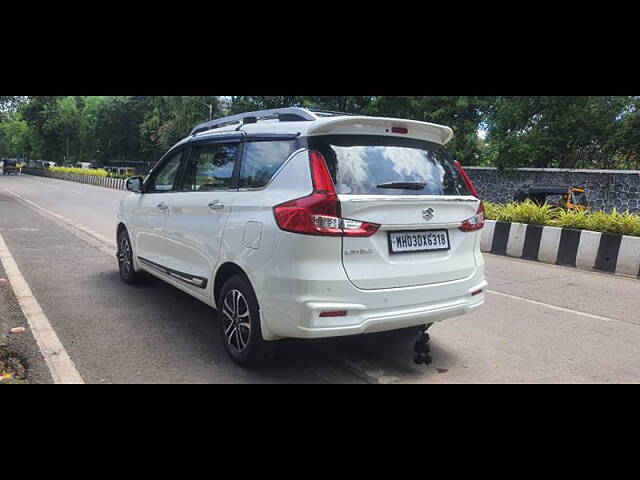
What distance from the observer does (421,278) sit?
11.7ft

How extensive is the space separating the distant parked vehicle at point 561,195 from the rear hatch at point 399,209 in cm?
1007

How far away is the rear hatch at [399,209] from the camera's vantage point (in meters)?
3.34

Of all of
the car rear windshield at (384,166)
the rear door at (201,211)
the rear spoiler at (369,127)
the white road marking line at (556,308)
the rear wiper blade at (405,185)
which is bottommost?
the white road marking line at (556,308)

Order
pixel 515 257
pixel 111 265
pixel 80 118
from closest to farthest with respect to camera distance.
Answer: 1. pixel 111 265
2. pixel 515 257
3. pixel 80 118

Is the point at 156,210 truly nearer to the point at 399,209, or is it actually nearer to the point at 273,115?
the point at 273,115

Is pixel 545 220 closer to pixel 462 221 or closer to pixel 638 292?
pixel 638 292

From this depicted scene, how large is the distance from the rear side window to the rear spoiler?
27cm

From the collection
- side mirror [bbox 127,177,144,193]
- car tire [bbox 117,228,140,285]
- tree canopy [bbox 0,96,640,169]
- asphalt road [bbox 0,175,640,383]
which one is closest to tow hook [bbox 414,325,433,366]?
asphalt road [bbox 0,175,640,383]

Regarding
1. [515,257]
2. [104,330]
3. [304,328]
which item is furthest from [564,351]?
[515,257]

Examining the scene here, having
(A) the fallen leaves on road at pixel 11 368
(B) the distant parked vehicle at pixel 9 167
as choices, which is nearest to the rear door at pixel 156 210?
(A) the fallen leaves on road at pixel 11 368

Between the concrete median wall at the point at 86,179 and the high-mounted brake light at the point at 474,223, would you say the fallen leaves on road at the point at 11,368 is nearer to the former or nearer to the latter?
the high-mounted brake light at the point at 474,223

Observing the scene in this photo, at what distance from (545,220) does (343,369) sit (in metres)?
7.16

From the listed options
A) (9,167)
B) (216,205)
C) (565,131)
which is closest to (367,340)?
(216,205)

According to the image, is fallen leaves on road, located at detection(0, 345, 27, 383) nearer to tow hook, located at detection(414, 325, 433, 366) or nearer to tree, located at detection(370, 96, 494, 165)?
tow hook, located at detection(414, 325, 433, 366)
